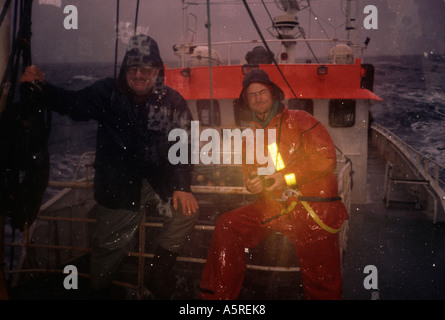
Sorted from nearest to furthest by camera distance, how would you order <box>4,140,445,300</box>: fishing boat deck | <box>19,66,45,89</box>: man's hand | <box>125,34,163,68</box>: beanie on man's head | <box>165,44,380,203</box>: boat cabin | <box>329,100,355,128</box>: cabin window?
<box>19,66,45,89</box>: man's hand < <box>125,34,163,68</box>: beanie on man's head < <box>4,140,445,300</box>: fishing boat deck < <box>165,44,380,203</box>: boat cabin < <box>329,100,355,128</box>: cabin window

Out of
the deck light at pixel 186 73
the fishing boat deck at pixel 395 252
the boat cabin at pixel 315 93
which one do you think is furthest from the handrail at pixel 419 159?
the deck light at pixel 186 73

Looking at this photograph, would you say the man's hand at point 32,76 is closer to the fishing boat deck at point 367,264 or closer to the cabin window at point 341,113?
the fishing boat deck at point 367,264

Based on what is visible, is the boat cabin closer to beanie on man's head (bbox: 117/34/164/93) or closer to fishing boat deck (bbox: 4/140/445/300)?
fishing boat deck (bbox: 4/140/445/300)

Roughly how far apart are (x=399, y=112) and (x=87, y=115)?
129 feet

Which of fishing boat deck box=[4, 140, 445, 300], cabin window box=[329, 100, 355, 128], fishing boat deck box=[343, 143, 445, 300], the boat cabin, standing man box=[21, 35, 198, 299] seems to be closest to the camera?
standing man box=[21, 35, 198, 299]

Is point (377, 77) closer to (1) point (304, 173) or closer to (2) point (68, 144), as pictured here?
(2) point (68, 144)

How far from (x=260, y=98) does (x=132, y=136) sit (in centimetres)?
131

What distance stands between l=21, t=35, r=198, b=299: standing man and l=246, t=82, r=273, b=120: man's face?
66cm

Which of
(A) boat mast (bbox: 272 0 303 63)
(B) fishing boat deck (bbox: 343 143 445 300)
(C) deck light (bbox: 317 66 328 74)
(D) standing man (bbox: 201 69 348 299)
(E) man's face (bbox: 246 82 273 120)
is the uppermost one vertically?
(A) boat mast (bbox: 272 0 303 63)

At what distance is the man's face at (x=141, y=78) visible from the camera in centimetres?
297

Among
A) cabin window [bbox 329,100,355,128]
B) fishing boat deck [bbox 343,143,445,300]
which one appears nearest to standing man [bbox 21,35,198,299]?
fishing boat deck [bbox 343,143,445,300]

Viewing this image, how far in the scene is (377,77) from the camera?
63062mm

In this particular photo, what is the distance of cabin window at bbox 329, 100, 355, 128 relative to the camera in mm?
8188
